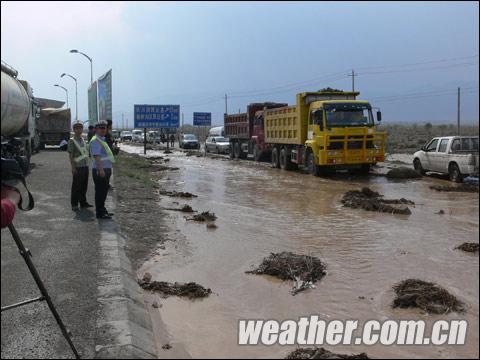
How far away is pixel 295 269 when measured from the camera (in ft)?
21.4

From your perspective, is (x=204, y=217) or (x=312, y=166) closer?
(x=204, y=217)

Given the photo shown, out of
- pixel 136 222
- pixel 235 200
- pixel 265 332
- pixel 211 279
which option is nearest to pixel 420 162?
pixel 235 200

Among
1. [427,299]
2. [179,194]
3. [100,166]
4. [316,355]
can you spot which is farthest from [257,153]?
[316,355]

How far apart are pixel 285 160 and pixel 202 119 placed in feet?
82.6

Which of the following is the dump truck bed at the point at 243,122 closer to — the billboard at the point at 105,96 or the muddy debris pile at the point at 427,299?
the billboard at the point at 105,96

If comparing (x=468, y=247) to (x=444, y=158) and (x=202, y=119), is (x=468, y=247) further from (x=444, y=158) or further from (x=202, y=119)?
(x=202, y=119)

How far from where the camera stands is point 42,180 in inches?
490

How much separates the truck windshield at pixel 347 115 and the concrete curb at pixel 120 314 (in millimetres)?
12801

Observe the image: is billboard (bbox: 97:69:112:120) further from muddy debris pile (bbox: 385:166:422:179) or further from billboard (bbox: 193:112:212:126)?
billboard (bbox: 193:112:212:126)

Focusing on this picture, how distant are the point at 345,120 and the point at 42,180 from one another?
10.3m

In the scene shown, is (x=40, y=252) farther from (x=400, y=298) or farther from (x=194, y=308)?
(x=400, y=298)

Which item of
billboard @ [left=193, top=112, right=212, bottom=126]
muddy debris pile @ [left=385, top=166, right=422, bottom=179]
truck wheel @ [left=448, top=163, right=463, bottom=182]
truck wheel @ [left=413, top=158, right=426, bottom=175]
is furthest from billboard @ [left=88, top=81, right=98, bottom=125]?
truck wheel @ [left=448, top=163, right=463, bottom=182]

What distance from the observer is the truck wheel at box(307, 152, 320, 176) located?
752 inches

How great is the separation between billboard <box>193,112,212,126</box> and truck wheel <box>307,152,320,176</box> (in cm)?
2755
